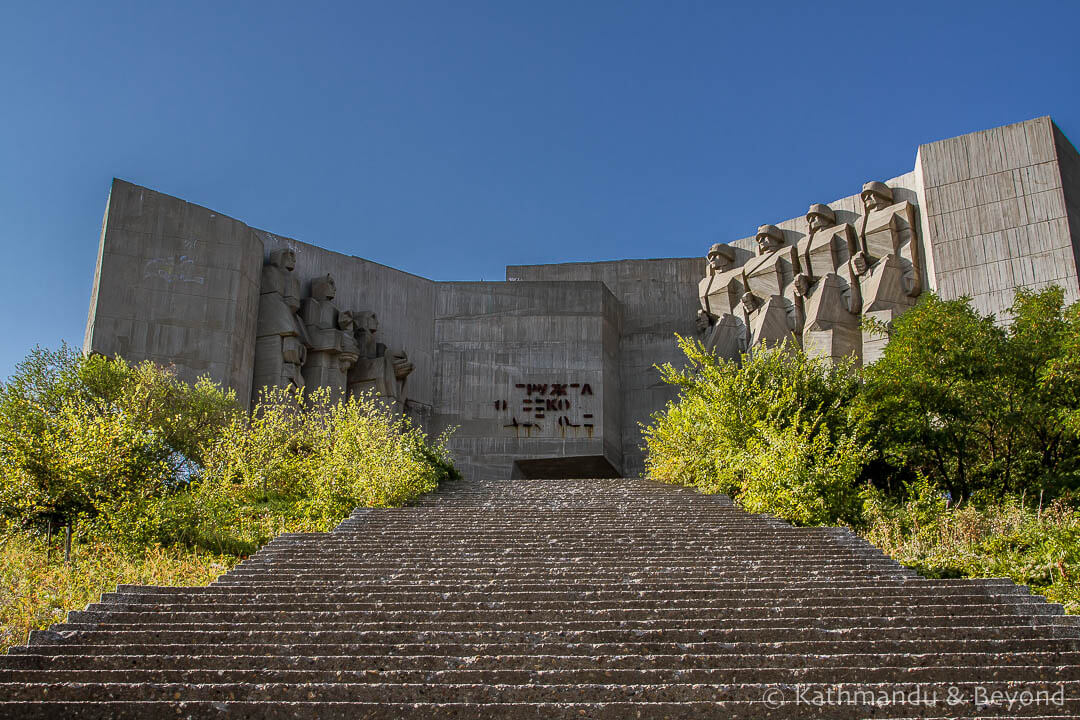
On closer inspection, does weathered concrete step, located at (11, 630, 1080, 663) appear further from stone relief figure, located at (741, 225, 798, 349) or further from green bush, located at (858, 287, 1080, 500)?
stone relief figure, located at (741, 225, 798, 349)

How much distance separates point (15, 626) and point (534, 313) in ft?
55.8

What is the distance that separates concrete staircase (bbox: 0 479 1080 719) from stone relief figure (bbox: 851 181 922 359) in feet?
36.5

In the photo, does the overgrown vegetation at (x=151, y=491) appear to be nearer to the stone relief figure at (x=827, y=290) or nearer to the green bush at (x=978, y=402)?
the green bush at (x=978, y=402)

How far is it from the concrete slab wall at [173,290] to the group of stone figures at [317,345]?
47cm

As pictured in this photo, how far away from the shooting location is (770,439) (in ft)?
42.5

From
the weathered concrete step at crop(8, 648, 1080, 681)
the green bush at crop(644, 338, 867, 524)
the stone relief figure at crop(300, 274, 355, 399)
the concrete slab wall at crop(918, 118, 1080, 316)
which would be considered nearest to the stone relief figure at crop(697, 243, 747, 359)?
the concrete slab wall at crop(918, 118, 1080, 316)

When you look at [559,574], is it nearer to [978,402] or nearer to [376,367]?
[978,402]

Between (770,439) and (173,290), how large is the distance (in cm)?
1243

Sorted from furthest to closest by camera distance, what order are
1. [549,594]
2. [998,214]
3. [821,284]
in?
[821,284], [998,214], [549,594]

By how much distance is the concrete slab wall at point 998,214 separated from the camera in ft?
58.1

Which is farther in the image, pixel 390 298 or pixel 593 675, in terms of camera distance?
pixel 390 298

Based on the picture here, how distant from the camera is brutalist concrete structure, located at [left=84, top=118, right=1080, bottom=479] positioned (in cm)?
1864

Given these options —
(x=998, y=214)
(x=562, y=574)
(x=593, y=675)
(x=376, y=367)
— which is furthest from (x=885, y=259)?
(x=593, y=675)

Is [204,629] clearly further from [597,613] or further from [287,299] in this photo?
[287,299]
